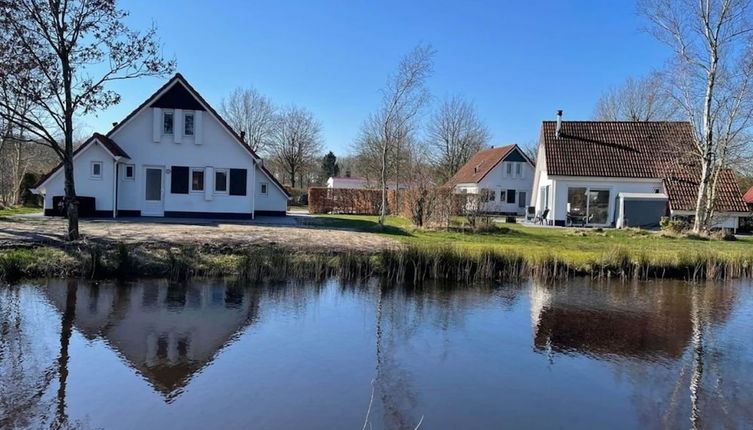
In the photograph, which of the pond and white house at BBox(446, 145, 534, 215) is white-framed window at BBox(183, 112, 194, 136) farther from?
white house at BBox(446, 145, 534, 215)

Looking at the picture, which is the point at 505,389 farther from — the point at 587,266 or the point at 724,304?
the point at 587,266

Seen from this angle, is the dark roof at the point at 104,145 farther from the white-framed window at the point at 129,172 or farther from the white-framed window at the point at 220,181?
the white-framed window at the point at 220,181

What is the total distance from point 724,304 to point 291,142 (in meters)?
52.1

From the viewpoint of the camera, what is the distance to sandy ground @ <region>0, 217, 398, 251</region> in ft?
48.4

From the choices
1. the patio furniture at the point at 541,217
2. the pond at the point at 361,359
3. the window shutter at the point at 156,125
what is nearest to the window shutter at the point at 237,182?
the window shutter at the point at 156,125

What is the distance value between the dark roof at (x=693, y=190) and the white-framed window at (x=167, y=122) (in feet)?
76.7

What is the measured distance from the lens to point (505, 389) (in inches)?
253

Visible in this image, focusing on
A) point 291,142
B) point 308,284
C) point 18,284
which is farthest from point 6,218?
point 291,142

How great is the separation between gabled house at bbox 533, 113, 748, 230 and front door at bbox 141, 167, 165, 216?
18.7 metres

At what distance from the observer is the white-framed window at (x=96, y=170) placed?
74.6ft

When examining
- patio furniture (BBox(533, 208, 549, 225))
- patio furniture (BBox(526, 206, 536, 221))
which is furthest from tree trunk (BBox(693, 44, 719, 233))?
patio furniture (BBox(526, 206, 536, 221))

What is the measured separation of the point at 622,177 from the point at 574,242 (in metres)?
11.7

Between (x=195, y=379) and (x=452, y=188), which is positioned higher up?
(x=452, y=188)

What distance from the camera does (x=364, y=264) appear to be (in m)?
13.5
